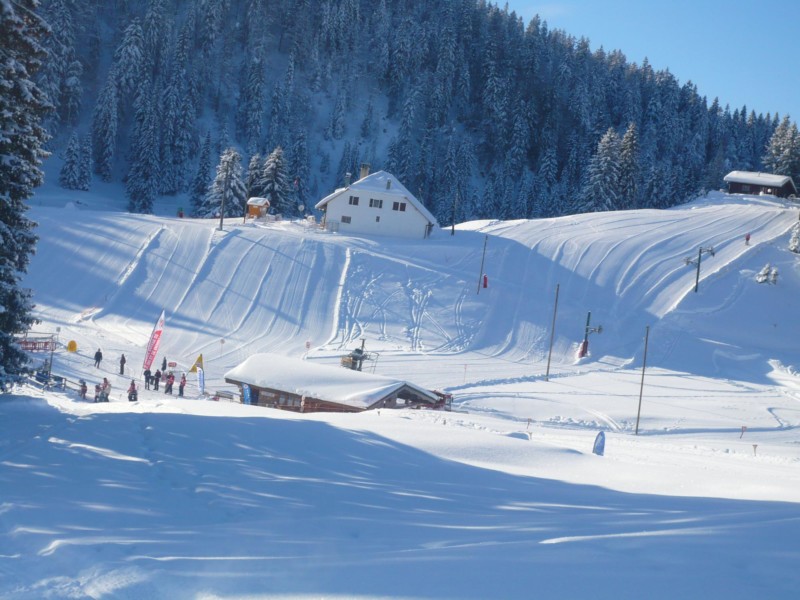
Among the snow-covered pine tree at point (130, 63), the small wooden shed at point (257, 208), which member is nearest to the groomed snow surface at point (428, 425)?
the small wooden shed at point (257, 208)

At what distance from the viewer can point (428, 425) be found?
18.1 metres

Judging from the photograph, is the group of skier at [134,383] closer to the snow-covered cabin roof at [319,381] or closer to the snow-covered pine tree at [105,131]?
the snow-covered cabin roof at [319,381]

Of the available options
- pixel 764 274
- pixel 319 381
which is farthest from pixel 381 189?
pixel 319 381

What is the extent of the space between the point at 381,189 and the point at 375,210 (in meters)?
1.85

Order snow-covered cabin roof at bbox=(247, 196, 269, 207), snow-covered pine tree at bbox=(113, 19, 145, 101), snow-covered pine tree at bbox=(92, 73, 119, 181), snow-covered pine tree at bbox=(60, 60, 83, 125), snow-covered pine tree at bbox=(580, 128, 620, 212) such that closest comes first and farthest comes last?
snow-covered cabin roof at bbox=(247, 196, 269, 207) < snow-covered pine tree at bbox=(580, 128, 620, 212) < snow-covered pine tree at bbox=(92, 73, 119, 181) < snow-covered pine tree at bbox=(60, 60, 83, 125) < snow-covered pine tree at bbox=(113, 19, 145, 101)

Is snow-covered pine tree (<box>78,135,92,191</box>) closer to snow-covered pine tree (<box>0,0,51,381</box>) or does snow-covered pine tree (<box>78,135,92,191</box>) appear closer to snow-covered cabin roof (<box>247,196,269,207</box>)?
snow-covered cabin roof (<box>247,196,269,207</box>)

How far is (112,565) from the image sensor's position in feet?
20.2

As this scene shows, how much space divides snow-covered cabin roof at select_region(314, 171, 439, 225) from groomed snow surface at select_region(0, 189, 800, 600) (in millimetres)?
3559

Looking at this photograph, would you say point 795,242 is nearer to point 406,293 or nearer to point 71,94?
point 406,293

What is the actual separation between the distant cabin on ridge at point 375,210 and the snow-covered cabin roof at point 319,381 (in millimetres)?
32464

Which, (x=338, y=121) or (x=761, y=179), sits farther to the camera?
(x=338, y=121)

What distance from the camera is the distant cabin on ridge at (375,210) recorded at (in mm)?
60906


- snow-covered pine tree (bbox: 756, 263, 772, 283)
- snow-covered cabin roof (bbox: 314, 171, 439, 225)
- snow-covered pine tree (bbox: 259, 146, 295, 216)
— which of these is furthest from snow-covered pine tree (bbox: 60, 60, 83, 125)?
snow-covered pine tree (bbox: 756, 263, 772, 283)

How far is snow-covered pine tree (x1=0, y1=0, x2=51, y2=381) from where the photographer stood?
14.6 meters
